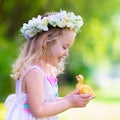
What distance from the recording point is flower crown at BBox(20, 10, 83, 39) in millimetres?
2336

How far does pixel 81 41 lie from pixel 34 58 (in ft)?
22.1

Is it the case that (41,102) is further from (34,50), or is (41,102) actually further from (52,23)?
(52,23)

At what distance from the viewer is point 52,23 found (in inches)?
92.4

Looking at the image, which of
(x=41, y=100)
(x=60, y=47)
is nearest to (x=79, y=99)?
(x=41, y=100)

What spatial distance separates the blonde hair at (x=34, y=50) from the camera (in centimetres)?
230

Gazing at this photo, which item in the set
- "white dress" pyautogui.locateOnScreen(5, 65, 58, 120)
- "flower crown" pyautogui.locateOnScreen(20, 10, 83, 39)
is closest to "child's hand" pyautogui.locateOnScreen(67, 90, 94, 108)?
"white dress" pyautogui.locateOnScreen(5, 65, 58, 120)

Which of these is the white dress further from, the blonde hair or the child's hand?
the child's hand

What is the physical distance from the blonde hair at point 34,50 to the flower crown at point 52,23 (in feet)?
0.07

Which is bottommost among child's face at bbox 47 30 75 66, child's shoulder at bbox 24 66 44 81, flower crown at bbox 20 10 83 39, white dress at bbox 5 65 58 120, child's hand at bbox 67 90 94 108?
child's hand at bbox 67 90 94 108

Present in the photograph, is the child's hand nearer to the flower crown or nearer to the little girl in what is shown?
the little girl

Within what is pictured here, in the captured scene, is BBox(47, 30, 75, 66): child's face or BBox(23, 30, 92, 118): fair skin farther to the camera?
BBox(47, 30, 75, 66): child's face

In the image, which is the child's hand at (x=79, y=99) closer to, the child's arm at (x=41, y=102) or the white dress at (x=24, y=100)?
the child's arm at (x=41, y=102)

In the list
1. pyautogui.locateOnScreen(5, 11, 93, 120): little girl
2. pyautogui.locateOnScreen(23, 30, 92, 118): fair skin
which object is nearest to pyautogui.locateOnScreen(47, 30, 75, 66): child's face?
pyautogui.locateOnScreen(5, 11, 93, 120): little girl

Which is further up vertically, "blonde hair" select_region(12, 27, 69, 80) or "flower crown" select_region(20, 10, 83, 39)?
"flower crown" select_region(20, 10, 83, 39)
